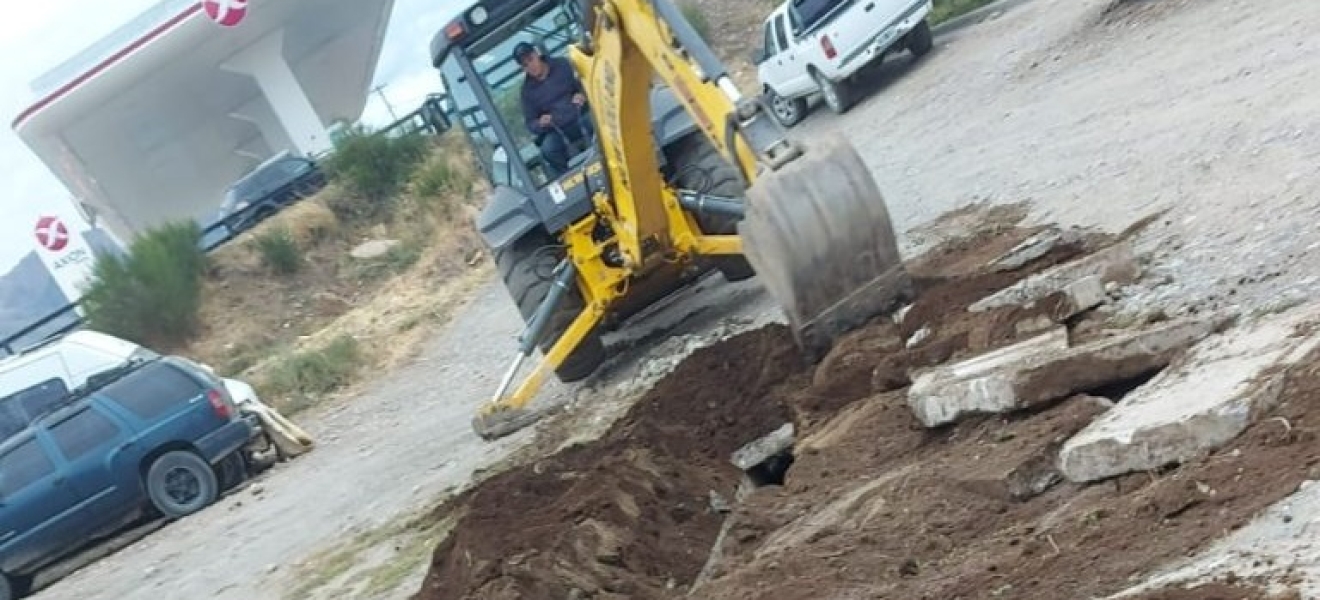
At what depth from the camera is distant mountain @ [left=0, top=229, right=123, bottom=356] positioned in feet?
129

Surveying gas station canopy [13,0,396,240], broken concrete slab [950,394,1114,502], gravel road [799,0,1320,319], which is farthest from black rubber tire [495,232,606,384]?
gas station canopy [13,0,396,240]

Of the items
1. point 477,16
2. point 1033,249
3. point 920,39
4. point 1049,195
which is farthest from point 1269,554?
point 920,39

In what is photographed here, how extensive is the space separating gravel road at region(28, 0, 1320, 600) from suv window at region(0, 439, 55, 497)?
1.11 meters

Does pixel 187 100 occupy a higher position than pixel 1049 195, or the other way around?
pixel 187 100

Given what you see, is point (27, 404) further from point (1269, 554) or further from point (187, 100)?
point (187, 100)

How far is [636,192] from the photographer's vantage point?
12711 mm

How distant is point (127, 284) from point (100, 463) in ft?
46.8

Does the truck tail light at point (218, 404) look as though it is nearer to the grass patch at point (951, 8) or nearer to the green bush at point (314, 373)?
the green bush at point (314, 373)

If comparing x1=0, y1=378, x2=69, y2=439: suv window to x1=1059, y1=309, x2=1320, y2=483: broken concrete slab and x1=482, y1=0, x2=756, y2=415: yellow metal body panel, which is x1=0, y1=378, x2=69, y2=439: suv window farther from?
x1=1059, y1=309, x2=1320, y2=483: broken concrete slab

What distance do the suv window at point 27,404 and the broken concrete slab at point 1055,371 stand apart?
16.4m

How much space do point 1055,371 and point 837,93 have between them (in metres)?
20.9

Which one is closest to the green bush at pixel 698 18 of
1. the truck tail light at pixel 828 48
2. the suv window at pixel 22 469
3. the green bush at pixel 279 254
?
the green bush at pixel 279 254

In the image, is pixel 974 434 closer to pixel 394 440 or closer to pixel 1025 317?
pixel 1025 317

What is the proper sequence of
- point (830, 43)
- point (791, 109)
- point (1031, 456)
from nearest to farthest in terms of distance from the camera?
1. point (1031, 456)
2. point (830, 43)
3. point (791, 109)
